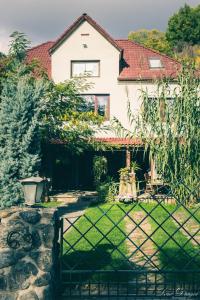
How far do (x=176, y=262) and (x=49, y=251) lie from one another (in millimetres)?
3110

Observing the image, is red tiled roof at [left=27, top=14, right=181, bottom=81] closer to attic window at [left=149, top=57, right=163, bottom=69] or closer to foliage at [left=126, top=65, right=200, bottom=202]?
attic window at [left=149, top=57, right=163, bottom=69]

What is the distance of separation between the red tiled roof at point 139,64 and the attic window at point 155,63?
0.62ft


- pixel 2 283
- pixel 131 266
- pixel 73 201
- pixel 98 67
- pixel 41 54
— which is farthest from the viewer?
pixel 41 54

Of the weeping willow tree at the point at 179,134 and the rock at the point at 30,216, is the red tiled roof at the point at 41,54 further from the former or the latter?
the rock at the point at 30,216

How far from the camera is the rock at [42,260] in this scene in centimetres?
523

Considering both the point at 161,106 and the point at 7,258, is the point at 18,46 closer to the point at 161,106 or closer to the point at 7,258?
the point at 161,106

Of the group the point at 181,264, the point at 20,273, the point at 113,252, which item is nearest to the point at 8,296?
the point at 20,273

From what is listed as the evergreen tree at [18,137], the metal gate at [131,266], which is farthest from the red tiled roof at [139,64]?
the metal gate at [131,266]

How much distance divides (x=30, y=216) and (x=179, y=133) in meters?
9.04

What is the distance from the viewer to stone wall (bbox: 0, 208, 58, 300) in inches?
203

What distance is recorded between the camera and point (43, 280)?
17.1 ft

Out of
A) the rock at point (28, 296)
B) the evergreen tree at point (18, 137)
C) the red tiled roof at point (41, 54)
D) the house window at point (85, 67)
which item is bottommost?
the rock at point (28, 296)

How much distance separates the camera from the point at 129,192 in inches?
682

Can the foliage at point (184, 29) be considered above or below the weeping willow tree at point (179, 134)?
above
